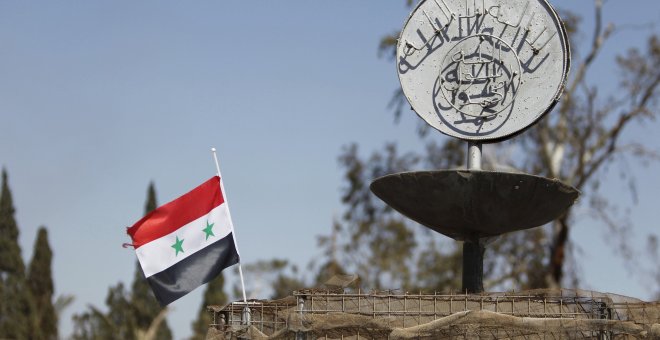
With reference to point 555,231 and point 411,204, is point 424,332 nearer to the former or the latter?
point 411,204

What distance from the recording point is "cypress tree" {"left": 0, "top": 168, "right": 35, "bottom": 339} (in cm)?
4962

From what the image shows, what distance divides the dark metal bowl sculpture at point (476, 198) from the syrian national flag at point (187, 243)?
1.72 meters

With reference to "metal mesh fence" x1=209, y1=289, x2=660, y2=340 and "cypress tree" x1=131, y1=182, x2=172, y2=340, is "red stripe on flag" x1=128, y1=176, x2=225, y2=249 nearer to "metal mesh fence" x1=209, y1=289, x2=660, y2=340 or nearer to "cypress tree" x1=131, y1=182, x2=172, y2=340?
"metal mesh fence" x1=209, y1=289, x2=660, y2=340

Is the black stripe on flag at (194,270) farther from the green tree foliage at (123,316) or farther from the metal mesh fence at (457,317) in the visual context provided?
the green tree foliage at (123,316)

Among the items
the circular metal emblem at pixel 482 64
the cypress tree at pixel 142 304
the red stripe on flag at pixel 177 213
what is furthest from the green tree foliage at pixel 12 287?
the circular metal emblem at pixel 482 64

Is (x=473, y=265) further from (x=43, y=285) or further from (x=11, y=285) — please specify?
(x=43, y=285)

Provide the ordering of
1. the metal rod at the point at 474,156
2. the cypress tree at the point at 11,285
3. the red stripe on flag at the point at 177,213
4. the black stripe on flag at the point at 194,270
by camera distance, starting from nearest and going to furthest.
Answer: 1. the metal rod at the point at 474,156
2. the black stripe on flag at the point at 194,270
3. the red stripe on flag at the point at 177,213
4. the cypress tree at the point at 11,285

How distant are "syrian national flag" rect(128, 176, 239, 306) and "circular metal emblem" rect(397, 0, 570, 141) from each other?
2.35 metres

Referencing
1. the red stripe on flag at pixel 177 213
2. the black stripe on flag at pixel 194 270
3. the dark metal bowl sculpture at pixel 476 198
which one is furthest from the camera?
the red stripe on flag at pixel 177 213

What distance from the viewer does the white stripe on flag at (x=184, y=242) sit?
1227 centimetres

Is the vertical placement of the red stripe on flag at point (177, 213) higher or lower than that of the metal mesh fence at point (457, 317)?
higher

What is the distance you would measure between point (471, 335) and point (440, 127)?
122 inches

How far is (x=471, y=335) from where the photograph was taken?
9.70 m

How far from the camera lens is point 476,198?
11.0 metres
